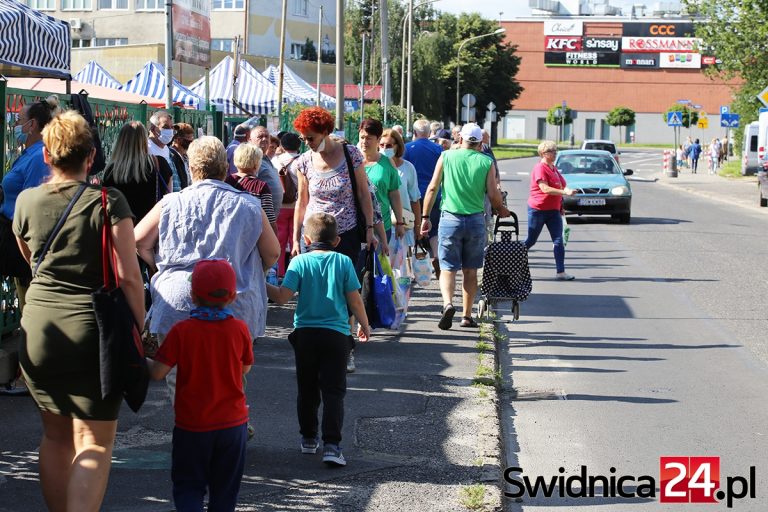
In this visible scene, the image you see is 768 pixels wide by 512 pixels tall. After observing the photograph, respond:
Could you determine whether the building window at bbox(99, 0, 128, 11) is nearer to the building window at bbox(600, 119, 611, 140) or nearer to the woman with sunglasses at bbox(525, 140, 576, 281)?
the woman with sunglasses at bbox(525, 140, 576, 281)

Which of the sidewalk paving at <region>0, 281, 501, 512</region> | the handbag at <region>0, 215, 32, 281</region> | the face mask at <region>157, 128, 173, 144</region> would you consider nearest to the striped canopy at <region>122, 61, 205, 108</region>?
the face mask at <region>157, 128, 173, 144</region>

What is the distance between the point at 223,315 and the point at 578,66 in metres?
125

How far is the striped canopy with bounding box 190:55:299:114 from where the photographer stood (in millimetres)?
29906

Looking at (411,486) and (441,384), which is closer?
(411,486)

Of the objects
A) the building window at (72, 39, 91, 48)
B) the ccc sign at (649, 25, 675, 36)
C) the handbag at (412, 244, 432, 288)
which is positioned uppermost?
the ccc sign at (649, 25, 675, 36)

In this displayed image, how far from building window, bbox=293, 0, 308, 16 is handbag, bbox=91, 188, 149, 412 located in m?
75.2

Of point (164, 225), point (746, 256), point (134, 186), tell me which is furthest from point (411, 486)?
point (746, 256)

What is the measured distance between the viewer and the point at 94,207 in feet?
14.9

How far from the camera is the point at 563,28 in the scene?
416 feet

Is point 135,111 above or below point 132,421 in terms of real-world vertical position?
above

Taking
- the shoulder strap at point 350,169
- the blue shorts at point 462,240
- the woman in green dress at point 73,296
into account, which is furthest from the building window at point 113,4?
the woman in green dress at point 73,296

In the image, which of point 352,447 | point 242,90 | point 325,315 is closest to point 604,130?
point 242,90

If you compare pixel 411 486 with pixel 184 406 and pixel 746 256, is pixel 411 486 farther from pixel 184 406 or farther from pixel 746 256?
pixel 746 256

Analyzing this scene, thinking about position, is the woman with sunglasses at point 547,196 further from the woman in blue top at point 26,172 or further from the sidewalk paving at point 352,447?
the woman in blue top at point 26,172
